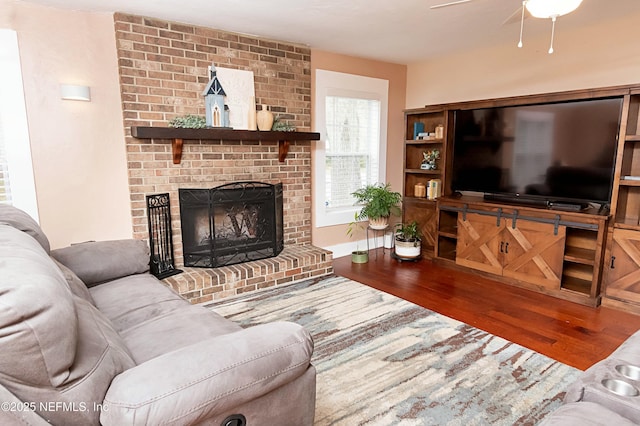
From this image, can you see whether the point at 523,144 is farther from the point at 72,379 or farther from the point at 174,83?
the point at 72,379

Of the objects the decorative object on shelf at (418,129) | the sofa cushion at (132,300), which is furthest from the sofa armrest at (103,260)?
the decorative object on shelf at (418,129)

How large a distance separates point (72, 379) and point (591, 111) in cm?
392

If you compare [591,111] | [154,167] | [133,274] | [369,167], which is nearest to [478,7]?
[591,111]

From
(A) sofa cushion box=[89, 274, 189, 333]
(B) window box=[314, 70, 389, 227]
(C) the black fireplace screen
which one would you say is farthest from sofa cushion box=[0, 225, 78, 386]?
(B) window box=[314, 70, 389, 227]

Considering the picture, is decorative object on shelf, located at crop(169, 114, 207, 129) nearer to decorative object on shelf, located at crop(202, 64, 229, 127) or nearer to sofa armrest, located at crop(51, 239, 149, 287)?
decorative object on shelf, located at crop(202, 64, 229, 127)

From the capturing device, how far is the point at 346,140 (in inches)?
180

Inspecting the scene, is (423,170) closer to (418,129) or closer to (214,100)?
(418,129)

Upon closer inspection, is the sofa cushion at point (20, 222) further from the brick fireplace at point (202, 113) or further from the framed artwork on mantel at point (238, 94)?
the framed artwork on mantel at point (238, 94)

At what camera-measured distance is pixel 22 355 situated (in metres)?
0.83

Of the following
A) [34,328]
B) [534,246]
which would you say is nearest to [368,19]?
[534,246]

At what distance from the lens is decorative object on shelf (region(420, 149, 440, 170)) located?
4564 mm

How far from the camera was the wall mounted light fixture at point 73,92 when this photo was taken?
9.27ft

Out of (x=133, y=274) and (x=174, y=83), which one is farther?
(x=174, y=83)

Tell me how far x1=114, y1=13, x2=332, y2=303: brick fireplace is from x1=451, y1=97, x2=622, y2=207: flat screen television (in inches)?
70.6
